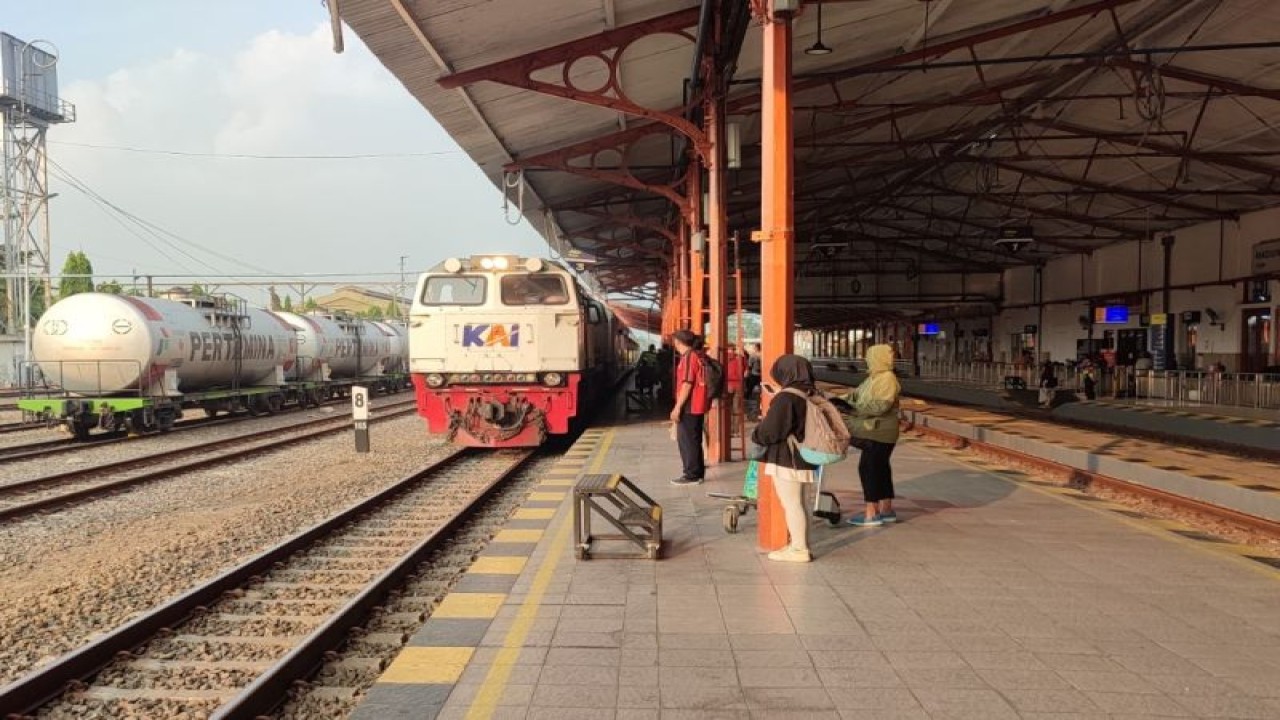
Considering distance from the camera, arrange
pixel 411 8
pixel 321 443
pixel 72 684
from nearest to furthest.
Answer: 1. pixel 72 684
2. pixel 411 8
3. pixel 321 443

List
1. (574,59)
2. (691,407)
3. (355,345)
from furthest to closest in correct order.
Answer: (355,345)
(574,59)
(691,407)

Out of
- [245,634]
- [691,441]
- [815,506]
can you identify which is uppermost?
[691,441]

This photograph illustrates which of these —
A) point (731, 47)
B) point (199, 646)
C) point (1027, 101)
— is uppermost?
point (1027, 101)

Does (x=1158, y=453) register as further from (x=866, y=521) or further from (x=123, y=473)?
(x=123, y=473)

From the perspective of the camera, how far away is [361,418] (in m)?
13.5

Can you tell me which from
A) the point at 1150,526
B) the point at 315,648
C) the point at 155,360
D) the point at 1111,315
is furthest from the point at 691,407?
the point at 1111,315

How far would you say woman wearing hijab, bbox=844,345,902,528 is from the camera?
7.03 m

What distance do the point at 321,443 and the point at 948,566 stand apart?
13.1 m

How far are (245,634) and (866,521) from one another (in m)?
4.92

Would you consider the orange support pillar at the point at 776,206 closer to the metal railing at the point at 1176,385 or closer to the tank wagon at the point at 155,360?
the tank wagon at the point at 155,360

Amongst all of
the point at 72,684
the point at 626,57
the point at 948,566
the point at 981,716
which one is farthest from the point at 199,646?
the point at 626,57

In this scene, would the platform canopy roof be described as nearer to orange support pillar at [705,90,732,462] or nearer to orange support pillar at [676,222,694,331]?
orange support pillar at [705,90,732,462]

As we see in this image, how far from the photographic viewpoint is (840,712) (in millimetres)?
3492

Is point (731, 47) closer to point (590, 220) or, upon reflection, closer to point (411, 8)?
point (411, 8)
